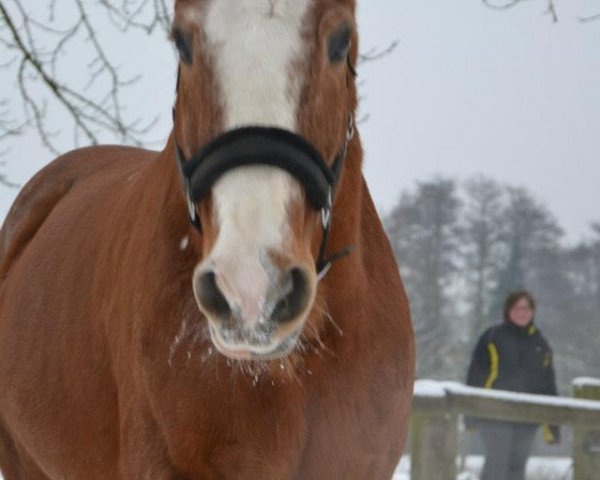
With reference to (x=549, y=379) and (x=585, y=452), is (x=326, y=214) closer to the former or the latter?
(x=585, y=452)

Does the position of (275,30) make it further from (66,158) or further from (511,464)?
(511,464)

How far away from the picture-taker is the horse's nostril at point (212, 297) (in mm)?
2307

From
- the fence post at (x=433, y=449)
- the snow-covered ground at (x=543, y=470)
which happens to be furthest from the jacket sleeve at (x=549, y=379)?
the fence post at (x=433, y=449)

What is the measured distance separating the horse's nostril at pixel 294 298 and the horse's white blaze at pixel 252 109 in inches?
2.4

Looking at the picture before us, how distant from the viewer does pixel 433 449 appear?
23.4 feet

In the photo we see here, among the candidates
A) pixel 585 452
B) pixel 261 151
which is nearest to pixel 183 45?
pixel 261 151

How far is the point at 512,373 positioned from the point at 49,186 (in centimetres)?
422

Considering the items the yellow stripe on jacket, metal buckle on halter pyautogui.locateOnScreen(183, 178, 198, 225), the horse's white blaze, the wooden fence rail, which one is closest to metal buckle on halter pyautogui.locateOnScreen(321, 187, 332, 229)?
the horse's white blaze

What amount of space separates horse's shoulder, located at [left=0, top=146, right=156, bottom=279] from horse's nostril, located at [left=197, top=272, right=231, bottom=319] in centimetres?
245

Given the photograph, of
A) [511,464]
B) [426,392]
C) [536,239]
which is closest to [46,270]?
[426,392]

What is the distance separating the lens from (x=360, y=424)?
9.86ft

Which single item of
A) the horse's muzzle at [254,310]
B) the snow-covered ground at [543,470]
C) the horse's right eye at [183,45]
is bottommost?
the snow-covered ground at [543,470]

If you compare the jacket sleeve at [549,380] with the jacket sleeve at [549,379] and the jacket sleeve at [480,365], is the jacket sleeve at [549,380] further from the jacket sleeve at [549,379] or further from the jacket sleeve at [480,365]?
the jacket sleeve at [480,365]

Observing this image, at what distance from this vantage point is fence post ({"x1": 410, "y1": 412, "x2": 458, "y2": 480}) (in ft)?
23.4
